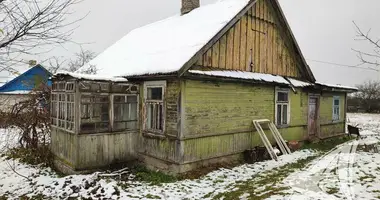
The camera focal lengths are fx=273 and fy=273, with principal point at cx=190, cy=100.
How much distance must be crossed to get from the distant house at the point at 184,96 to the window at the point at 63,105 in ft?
0.11

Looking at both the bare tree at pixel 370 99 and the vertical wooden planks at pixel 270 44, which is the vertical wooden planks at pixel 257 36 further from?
the bare tree at pixel 370 99

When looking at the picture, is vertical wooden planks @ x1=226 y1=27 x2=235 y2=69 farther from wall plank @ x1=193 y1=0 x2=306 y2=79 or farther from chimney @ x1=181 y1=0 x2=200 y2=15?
chimney @ x1=181 y1=0 x2=200 y2=15

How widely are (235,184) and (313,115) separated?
9.00 metres

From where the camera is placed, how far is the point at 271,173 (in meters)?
8.72

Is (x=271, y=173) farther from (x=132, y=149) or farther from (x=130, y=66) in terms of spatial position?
(x=130, y=66)

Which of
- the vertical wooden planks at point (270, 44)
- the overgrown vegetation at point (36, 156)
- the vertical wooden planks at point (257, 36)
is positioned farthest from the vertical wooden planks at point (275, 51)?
the overgrown vegetation at point (36, 156)

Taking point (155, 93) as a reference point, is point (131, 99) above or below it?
below

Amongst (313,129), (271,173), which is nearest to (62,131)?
(271,173)

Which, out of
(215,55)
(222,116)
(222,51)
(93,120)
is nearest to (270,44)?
(222,51)

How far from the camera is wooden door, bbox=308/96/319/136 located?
14487 millimetres

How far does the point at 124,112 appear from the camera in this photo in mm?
9375

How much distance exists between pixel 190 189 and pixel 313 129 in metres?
10.00

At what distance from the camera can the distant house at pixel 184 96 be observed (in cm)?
839

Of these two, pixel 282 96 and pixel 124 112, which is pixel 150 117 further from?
pixel 282 96
